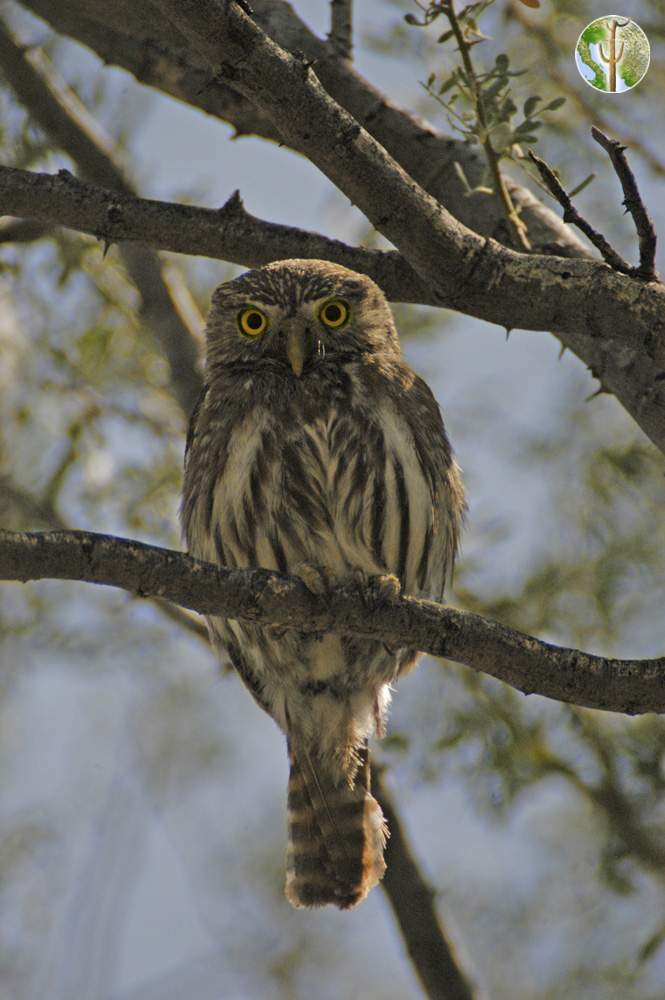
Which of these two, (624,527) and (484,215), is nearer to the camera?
(484,215)

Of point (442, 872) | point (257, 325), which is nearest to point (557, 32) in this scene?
point (257, 325)

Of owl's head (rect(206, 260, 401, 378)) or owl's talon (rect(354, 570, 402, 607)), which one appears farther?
owl's head (rect(206, 260, 401, 378))

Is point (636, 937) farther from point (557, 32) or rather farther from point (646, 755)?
point (557, 32)

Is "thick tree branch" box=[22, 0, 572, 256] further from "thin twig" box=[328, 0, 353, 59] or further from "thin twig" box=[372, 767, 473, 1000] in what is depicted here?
"thin twig" box=[372, 767, 473, 1000]

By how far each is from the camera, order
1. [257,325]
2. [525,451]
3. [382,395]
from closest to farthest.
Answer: [382,395] < [257,325] < [525,451]

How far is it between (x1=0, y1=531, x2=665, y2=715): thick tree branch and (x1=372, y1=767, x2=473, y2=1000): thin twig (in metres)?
1.87

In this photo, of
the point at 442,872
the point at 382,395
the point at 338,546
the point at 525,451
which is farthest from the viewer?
the point at 442,872

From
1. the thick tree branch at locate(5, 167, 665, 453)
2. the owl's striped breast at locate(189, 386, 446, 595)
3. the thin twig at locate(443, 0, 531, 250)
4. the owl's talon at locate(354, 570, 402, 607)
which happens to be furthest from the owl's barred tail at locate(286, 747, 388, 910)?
the thin twig at locate(443, 0, 531, 250)

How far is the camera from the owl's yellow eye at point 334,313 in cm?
433

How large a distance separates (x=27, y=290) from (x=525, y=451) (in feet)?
7.32

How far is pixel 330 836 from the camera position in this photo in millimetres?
4586

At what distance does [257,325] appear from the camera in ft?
14.4

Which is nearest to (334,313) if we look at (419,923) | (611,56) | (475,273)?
(475,273)

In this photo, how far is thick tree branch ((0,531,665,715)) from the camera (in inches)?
103
